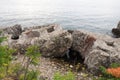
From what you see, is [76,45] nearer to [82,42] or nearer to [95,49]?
[82,42]

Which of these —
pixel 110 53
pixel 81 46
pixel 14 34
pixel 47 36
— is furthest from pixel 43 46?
pixel 14 34

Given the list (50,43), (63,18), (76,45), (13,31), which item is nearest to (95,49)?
(50,43)

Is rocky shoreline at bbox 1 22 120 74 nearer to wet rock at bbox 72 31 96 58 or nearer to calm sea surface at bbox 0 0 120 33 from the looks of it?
wet rock at bbox 72 31 96 58

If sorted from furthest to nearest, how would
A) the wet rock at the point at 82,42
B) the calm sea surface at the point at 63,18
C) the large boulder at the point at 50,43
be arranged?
the calm sea surface at the point at 63,18 → the wet rock at the point at 82,42 → the large boulder at the point at 50,43

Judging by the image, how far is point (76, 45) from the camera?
25.8 metres

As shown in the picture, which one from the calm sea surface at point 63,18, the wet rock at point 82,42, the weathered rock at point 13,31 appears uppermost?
the wet rock at point 82,42

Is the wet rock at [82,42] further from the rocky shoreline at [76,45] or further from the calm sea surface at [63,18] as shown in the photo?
the calm sea surface at [63,18]

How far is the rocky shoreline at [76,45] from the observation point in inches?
846

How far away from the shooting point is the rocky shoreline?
70.5ft

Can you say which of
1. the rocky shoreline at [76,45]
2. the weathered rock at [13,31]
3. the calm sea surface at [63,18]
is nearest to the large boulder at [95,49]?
the rocky shoreline at [76,45]

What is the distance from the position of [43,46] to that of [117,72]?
33.3 feet

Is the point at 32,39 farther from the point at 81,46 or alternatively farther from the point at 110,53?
the point at 110,53

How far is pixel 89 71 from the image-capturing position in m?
21.6

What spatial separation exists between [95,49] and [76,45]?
11.7ft
